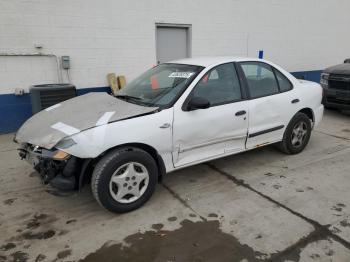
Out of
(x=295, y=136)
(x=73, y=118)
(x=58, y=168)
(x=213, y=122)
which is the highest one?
(x=73, y=118)

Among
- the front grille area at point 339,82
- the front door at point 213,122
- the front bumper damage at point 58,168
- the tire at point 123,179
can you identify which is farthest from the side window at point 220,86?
the front grille area at point 339,82

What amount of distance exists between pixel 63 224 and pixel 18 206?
713 millimetres

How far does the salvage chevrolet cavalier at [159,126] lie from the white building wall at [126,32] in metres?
2.98

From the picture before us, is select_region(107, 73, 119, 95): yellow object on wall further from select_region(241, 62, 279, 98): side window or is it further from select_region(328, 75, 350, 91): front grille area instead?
select_region(328, 75, 350, 91): front grille area

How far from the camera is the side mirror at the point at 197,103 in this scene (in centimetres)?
355

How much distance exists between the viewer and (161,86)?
3.95 metres

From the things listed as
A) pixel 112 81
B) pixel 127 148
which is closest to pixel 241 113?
pixel 127 148

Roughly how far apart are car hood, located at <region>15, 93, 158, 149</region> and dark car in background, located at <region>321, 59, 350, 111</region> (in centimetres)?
544

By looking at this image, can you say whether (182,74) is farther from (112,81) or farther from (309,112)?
(112,81)

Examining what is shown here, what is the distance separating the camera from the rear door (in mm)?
4242

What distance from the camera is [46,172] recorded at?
318 centimetres

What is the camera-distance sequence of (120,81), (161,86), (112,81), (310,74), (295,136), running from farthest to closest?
(310,74), (120,81), (112,81), (295,136), (161,86)

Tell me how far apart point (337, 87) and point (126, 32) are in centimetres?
501

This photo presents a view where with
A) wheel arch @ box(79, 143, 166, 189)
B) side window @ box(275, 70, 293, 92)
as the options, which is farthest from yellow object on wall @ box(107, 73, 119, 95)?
wheel arch @ box(79, 143, 166, 189)
